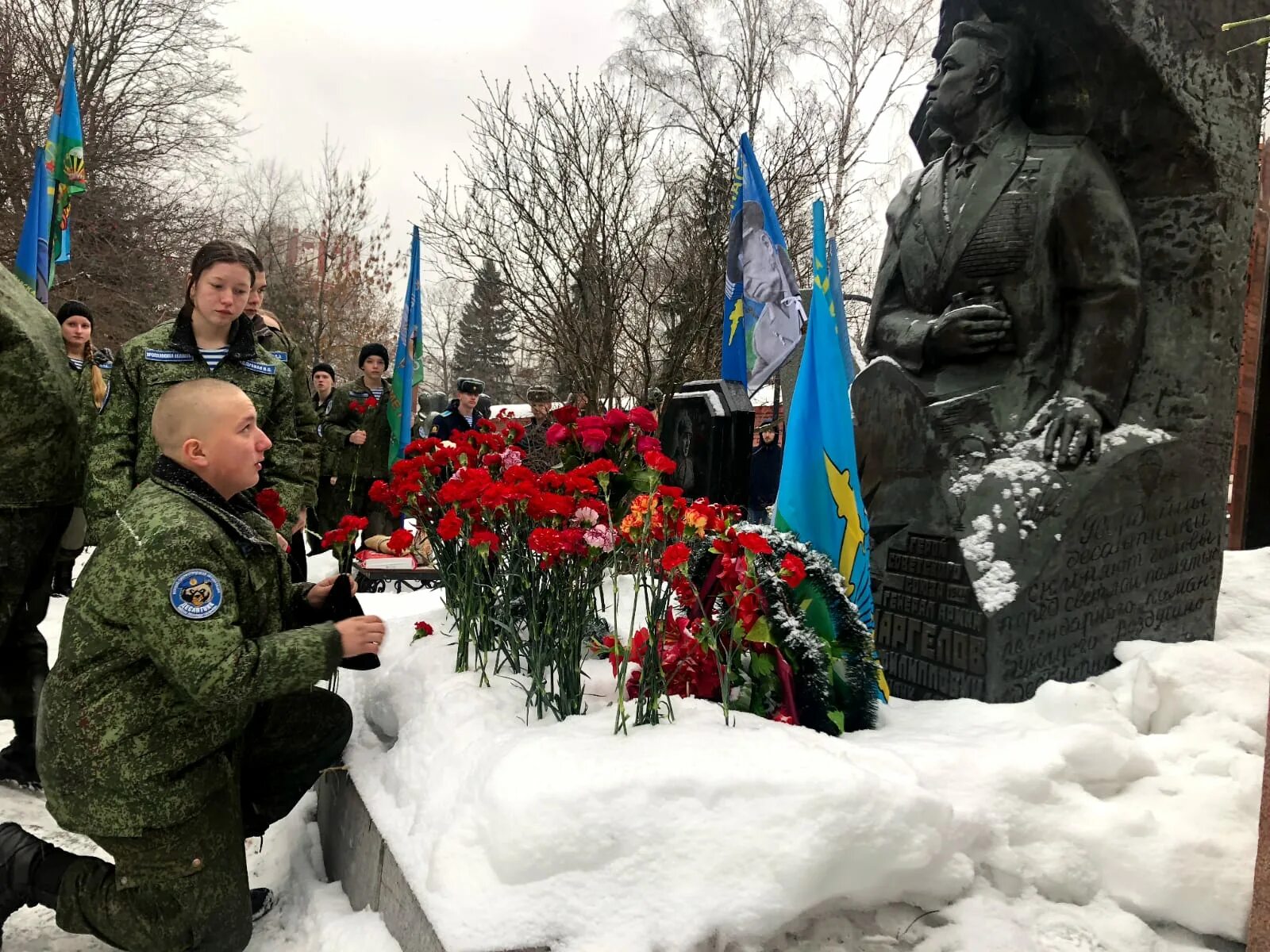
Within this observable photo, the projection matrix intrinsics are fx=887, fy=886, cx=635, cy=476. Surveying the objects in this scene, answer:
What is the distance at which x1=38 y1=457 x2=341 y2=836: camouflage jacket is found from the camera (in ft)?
5.98

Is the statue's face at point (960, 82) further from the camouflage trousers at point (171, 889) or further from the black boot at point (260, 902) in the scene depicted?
the black boot at point (260, 902)

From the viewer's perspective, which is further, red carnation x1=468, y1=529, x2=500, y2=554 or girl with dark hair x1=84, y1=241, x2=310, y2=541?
girl with dark hair x1=84, y1=241, x2=310, y2=541

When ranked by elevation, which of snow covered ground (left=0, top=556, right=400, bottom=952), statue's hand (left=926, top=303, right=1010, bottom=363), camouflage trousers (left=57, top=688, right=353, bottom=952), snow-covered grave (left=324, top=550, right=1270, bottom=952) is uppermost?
statue's hand (left=926, top=303, right=1010, bottom=363)

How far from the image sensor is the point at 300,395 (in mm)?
3473

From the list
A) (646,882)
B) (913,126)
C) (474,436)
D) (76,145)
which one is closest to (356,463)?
(76,145)

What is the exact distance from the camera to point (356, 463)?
6.88 m

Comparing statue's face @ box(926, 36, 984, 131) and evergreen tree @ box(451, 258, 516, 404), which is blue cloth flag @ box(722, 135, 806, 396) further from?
evergreen tree @ box(451, 258, 516, 404)

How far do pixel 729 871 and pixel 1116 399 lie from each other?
8.64ft

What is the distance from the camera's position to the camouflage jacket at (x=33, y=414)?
261 cm

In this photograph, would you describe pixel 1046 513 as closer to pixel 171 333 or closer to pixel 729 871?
pixel 729 871

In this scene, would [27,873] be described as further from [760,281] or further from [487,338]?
[487,338]

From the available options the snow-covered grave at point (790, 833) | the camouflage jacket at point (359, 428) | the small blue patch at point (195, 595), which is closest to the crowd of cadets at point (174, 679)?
the small blue patch at point (195, 595)

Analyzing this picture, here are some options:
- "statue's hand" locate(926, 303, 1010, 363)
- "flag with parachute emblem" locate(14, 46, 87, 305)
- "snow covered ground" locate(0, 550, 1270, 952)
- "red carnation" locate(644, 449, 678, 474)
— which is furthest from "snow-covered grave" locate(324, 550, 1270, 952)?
"flag with parachute emblem" locate(14, 46, 87, 305)

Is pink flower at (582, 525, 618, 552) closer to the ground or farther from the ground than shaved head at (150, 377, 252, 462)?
closer to the ground
